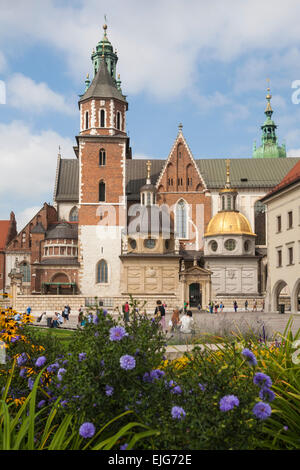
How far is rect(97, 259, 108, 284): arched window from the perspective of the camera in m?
47.3

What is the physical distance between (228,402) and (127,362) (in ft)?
2.43

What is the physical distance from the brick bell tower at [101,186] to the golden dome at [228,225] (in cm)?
897

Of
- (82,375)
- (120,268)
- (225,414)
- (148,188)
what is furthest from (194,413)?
(148,188)

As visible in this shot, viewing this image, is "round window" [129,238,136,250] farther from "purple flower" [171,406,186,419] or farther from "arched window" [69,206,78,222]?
"purple flower" [171,406,186,419]

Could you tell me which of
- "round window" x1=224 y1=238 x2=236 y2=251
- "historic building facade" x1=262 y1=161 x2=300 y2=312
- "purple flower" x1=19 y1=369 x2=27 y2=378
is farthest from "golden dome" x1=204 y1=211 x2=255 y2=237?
"purple flower" x1=19 y1=369 x2=27 y2=378

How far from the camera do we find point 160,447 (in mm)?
3162

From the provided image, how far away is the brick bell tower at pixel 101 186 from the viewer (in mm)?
47375

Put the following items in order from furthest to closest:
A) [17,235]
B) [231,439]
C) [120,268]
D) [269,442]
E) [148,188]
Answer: [17,235], [148,188], [120,268], [269,442], [231,439]

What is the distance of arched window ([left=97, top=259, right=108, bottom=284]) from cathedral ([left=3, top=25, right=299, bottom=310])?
96mm

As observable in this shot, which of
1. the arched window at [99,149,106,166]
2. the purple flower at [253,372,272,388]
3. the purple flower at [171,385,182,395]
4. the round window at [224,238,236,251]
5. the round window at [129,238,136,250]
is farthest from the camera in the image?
the arched window at [99,149,106,166]

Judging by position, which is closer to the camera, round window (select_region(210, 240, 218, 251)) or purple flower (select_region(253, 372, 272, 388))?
purple flower (select_region(253, 372, 272, 388))

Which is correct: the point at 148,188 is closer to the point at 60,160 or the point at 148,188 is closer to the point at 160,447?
the point at 60,160

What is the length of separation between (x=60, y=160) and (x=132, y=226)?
18152 mm

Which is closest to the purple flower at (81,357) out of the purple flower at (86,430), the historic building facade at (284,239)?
the purple flower at (86,430)
